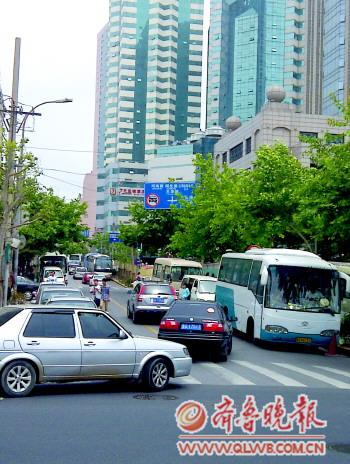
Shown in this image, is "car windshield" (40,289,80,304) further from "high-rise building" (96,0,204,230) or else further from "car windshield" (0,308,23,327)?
"high-rise building" (96,0,204,230)

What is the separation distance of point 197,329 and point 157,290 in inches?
453

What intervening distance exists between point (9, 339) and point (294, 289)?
12519 mm

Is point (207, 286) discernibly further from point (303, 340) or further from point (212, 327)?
point (212, 327)

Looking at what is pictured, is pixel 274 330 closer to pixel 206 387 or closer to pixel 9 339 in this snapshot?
pixel 206 387

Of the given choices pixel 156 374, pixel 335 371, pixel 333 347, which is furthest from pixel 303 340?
pixel 156 374

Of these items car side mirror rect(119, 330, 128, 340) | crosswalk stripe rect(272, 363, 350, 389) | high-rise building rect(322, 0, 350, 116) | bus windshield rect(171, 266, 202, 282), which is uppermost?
high-rise building rect(322, 0, 350, 116)

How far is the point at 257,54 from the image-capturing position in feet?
452

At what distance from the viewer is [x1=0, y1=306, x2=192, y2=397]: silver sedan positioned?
12.2m

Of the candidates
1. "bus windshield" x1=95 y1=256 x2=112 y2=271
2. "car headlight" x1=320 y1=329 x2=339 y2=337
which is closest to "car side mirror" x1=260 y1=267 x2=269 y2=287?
"car headlight" x1=320 y1=329 x2=339 y2=337

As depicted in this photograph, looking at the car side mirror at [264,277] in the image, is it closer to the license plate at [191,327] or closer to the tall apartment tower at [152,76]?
the license plate at [191,327]

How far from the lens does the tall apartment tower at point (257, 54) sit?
134 metres

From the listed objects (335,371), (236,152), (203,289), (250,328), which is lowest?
(335,371)

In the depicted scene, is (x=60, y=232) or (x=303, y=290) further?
(x=60, y=232)
